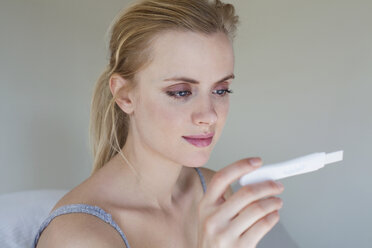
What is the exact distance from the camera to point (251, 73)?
6.34ft

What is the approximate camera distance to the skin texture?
0.55 m

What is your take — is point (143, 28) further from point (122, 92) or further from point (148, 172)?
point (148, 172)

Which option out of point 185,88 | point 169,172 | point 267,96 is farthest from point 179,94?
point 267,96

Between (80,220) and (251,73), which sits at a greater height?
(251,73)

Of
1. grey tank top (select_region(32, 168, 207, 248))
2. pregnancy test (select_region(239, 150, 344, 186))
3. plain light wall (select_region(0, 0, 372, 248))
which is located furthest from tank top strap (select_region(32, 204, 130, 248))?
plain light wall (select_region(0, 0, 372, 248))

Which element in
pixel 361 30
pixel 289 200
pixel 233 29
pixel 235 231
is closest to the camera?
pixel 235 231

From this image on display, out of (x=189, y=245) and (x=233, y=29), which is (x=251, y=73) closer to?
(x=233, y=29)

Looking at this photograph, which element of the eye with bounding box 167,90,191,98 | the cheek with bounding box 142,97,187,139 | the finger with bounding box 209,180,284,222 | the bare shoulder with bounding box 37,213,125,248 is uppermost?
the eye with bounding box 167,90,191,98

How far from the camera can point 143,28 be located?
2.64ft

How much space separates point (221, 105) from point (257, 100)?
1.18 meters

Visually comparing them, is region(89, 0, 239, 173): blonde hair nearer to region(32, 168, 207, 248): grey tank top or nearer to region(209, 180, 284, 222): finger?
region(32, 168, 207, 248): grey tank top

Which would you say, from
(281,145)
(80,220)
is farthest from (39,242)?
(281,145)

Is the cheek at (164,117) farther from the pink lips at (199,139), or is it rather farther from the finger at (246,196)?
the finger at (246,196)

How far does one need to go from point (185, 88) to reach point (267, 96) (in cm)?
121
